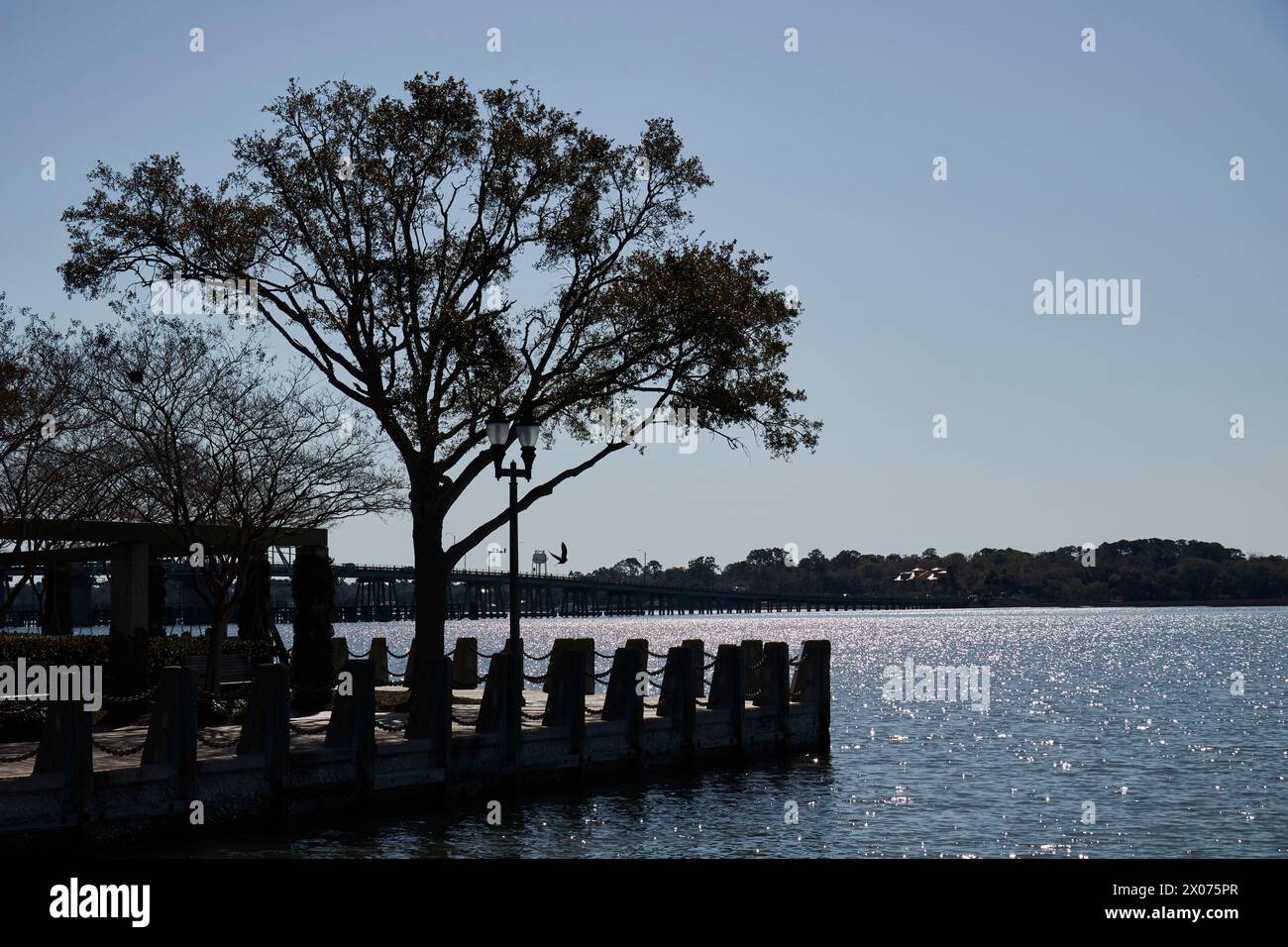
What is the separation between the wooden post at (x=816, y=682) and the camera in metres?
36.6

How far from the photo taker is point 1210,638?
164500 millimetres

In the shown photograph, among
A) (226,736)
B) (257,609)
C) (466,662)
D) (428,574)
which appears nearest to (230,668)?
(428,574)

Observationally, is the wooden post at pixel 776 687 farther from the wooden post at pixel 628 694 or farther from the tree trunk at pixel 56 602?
the tree trunk at pixel 56 602

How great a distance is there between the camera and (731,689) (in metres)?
33.3

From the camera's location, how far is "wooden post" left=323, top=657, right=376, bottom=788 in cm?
2306

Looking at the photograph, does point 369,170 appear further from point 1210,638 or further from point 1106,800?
point 1210,638

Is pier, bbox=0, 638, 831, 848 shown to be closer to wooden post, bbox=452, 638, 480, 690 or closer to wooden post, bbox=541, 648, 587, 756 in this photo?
wooden post, bbox=541, 648, 587, 756

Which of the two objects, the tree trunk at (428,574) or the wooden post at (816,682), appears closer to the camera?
the tree trunk at (428,574)

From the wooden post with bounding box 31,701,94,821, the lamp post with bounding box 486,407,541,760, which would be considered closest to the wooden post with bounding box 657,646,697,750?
the lamp post with bounding box 486,407,541,760

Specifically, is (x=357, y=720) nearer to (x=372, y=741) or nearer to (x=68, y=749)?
(x=372, y=741)

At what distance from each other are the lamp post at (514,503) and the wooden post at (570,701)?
1164 millimetres

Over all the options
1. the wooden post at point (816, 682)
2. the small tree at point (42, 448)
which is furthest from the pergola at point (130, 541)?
the wooden post at point (816, 682)
